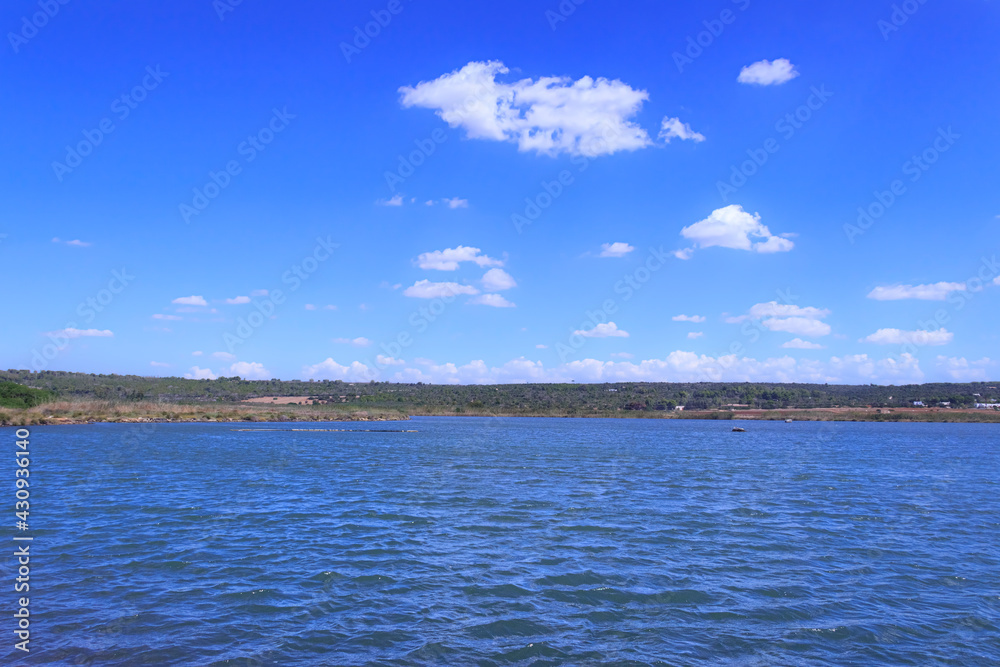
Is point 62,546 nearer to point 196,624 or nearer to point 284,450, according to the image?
point 196,624

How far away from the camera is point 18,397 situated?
8156 cm

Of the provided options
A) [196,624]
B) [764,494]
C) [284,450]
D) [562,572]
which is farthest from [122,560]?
[284,450]

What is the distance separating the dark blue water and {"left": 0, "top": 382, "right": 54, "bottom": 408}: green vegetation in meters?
61.2

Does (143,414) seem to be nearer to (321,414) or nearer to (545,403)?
(321,414)

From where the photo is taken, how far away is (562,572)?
14539 mm

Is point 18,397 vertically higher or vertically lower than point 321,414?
higher

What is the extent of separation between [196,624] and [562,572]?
7.53 m

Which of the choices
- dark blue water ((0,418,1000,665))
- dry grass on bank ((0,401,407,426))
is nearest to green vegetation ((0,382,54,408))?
dry grass on bank ((0,401,407,426))

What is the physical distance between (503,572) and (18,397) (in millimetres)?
90944

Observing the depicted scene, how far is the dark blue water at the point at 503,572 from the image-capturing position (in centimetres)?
1034

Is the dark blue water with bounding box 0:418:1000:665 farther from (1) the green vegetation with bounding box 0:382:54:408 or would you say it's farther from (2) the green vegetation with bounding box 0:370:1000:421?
(2) the green vegetation with bounding box 0:370:1000:421

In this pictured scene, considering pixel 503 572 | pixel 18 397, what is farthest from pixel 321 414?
pixel 503 572

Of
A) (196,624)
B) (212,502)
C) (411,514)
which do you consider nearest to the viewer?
(196,624)

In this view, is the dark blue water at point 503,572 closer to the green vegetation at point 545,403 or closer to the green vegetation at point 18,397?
the green vegetation at point 18,397
